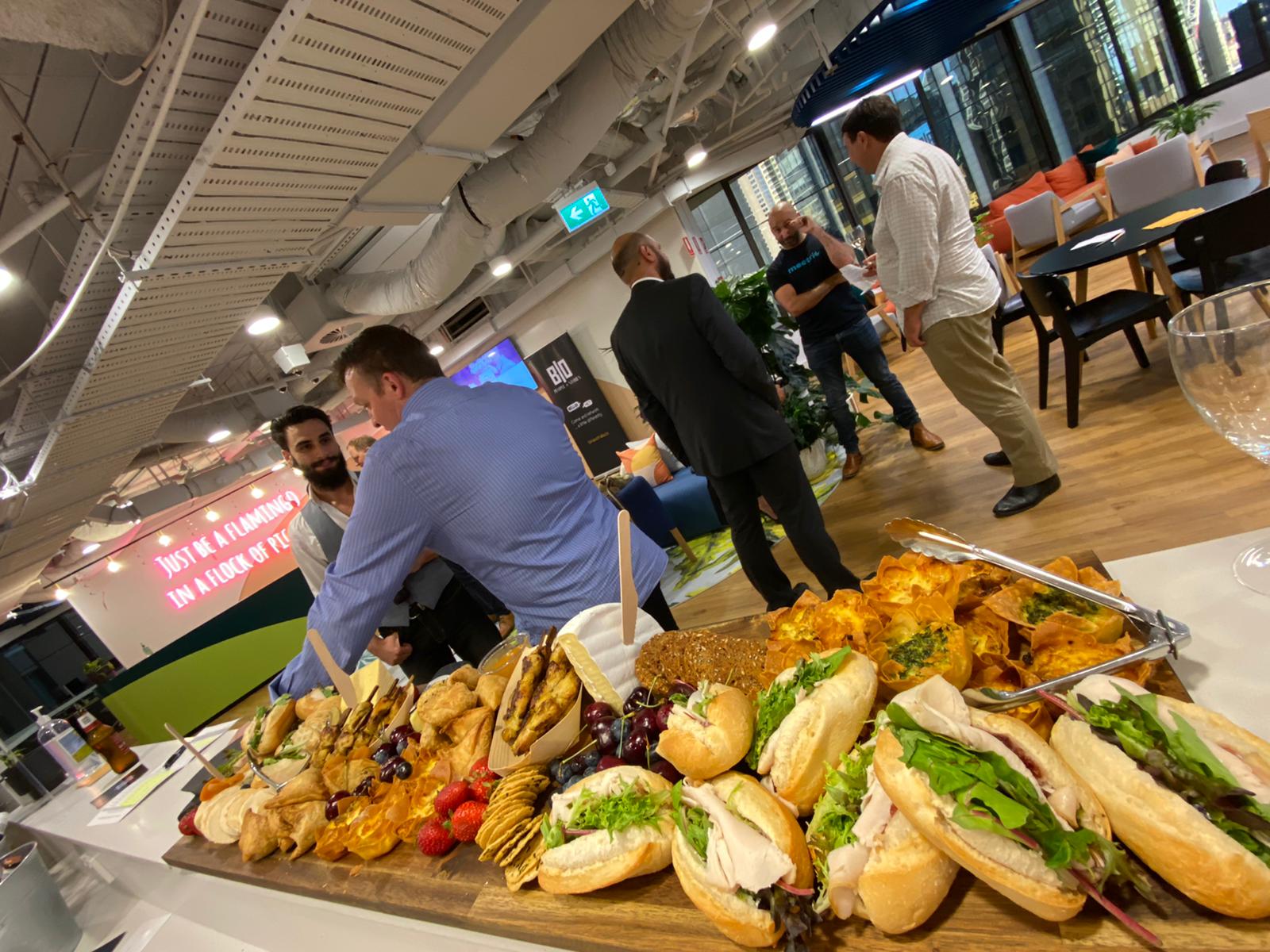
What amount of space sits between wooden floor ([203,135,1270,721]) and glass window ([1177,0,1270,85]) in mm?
5344

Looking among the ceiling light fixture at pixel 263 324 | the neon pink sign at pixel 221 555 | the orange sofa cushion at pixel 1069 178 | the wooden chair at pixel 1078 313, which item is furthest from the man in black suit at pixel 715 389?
the neon pink sign at pixel 221 555

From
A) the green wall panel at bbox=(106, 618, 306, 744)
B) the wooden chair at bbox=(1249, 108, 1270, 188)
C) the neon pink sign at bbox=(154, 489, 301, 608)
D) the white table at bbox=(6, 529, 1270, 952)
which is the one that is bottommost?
the green wall panel at bbox=(106, 618, 306, 744)

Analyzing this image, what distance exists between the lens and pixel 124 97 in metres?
3.32

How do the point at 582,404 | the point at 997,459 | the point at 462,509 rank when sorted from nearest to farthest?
the point at 462,509, the point at 997,459, the point at 582,404

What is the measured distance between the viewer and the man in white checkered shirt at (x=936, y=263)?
2334 mm

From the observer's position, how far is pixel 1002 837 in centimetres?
51

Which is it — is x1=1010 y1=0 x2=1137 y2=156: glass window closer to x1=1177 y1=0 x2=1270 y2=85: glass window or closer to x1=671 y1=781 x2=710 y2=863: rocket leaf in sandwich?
x1=1177 y1=0 x2=1270 y2=85: glass window

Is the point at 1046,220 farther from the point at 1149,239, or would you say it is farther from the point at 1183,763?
the point at 1183,763

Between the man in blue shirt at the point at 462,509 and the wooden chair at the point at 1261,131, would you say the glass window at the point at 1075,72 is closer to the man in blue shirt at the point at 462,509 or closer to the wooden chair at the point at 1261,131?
the wooden chair at the point at 1261,131

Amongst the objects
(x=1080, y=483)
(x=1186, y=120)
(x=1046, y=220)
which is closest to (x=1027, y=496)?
(x=1080, y=483)

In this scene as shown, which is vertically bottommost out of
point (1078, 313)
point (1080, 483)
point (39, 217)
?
point (1080, 483)

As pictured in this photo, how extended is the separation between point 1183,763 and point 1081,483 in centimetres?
295

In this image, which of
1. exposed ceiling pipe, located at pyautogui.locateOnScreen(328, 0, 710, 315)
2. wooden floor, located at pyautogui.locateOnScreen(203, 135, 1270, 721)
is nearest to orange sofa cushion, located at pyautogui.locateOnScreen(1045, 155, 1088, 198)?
wooden floor, located at pyautogui.locateOnScreen(203, 135, 1270, 721)

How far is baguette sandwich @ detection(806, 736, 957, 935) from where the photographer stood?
0.54m
